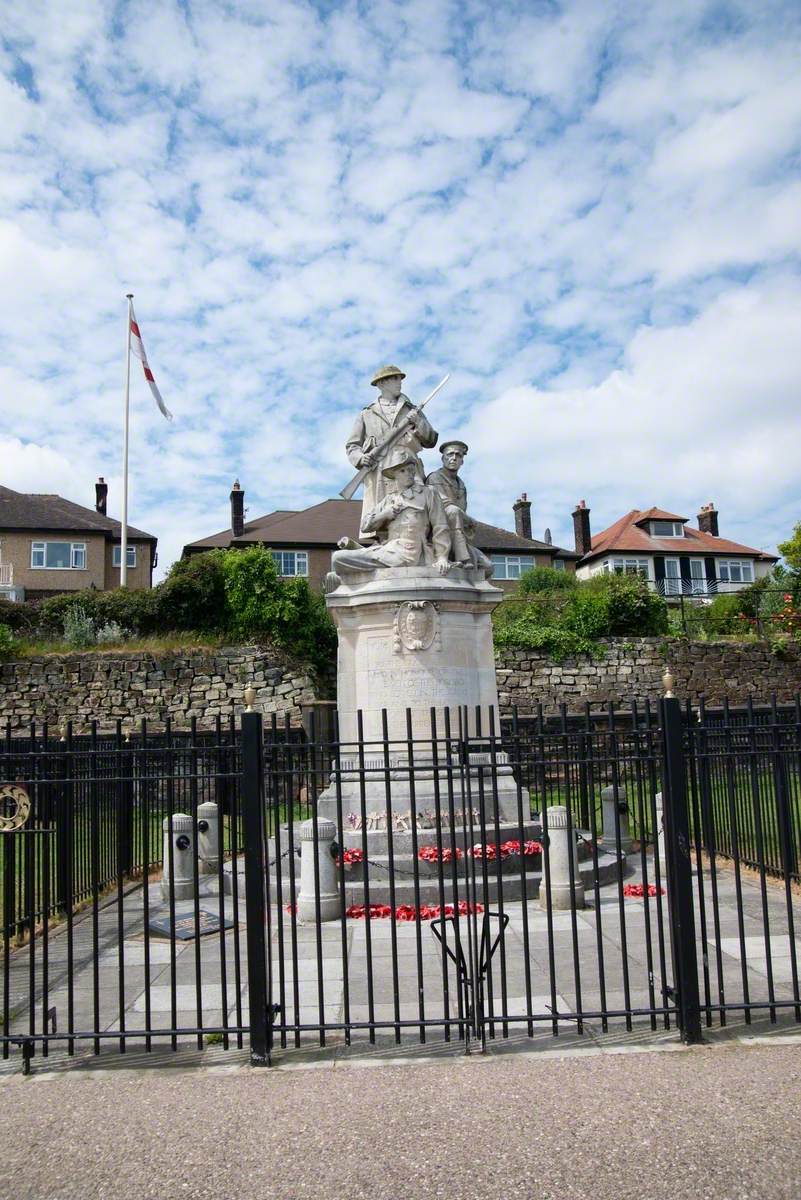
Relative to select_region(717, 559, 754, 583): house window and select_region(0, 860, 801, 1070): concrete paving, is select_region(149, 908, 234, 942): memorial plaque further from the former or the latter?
select_region(717, 559, 754, 583): house window

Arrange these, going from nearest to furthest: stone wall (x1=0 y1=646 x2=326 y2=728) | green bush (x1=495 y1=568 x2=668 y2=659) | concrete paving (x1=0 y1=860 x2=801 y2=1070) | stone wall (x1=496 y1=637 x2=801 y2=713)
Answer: concrete paving (x1=0 y1=860 x2=801 y2=1070)
stone wall (x1=0 y1=646 x2=326 y2=728)
stone wall (x1=496 y1=637 x2=801 y2=713)
green bush (x1=495 y1=568 x2=668 y2=659)

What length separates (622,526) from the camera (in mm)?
53656

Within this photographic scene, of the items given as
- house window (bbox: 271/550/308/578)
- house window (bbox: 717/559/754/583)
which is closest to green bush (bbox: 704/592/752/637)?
house window (bbox: 717/559/754/583)

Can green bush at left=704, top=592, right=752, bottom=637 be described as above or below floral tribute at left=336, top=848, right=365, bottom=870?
above

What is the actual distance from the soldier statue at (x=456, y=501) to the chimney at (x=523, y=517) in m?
39.4

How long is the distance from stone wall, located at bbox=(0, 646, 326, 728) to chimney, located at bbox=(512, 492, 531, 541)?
25063mm

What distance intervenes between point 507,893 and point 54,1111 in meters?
5.22

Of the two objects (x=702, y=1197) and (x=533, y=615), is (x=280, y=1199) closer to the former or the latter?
(x=702, y=1197)

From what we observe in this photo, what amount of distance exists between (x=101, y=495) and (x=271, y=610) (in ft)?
82.0

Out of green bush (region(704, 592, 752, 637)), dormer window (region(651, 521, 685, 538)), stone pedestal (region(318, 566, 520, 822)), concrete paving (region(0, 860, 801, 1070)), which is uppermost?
dormer window (region(651, 521, 685, 538))

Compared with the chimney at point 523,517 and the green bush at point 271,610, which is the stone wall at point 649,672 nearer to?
the green bush at point 271,610

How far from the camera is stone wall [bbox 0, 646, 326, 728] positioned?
89.7 ft

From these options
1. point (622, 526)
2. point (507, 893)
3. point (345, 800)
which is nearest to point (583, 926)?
point (507, 893)

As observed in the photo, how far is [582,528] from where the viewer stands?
51.4m
